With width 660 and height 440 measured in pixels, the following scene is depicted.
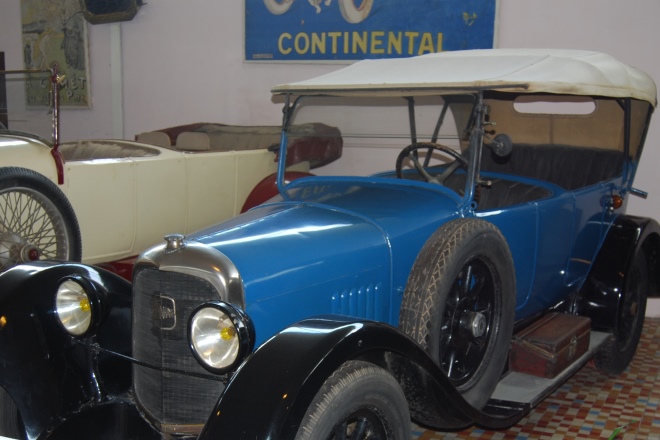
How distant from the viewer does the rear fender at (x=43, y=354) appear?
2.38 metres

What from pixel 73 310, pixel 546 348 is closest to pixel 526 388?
pixel 546 348

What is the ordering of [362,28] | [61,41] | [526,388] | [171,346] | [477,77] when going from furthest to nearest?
1. [61,41]
2. [362,28]
3. [526,388]
4. [477,77]
5. [171,346]

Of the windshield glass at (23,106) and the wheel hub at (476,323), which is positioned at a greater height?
the windshield glass at (23,106)

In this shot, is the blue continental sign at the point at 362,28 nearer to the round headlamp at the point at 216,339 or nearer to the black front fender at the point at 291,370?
the black front fender at the point at 291,370

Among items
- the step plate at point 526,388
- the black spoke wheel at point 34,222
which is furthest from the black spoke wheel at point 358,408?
the black spoke wheel at point 34,222

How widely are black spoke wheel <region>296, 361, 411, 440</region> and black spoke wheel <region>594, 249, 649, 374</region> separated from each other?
208 cm

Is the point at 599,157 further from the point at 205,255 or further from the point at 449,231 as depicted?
the point at 205,255

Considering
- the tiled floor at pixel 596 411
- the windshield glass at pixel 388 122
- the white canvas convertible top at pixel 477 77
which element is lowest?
the tiled floor at pixel 596 411

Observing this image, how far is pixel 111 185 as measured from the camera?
4504 millimetres

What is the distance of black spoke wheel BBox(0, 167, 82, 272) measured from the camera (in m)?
3.84

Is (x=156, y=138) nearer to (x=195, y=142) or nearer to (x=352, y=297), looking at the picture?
(x=195, y=142)

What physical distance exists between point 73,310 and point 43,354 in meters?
0.18

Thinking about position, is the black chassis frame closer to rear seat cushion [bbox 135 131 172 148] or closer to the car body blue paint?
the car body blue paint

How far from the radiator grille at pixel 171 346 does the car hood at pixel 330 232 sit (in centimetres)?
17
